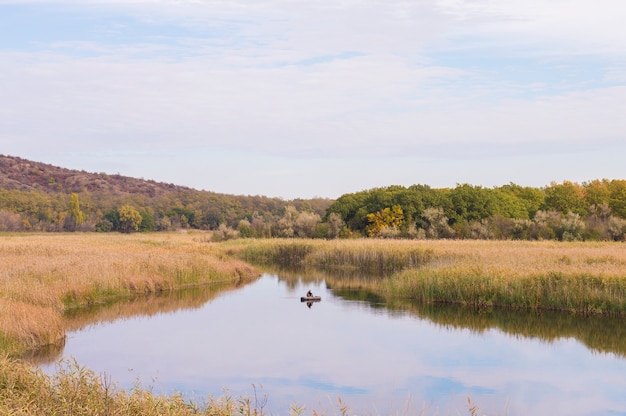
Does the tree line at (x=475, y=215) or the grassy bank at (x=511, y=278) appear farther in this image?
the tree line at (x=475, y=215)

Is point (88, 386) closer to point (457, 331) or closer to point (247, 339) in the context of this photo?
point (247, 339)

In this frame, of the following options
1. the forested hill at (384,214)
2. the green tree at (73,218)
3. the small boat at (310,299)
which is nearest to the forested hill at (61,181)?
the forested hill at (384,214)

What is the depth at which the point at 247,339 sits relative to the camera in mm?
18375

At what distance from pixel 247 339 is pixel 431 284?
8614 mm

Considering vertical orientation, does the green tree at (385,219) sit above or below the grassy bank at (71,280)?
above

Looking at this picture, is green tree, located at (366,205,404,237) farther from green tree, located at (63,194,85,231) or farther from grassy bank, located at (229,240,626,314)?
green tree, located at (63,194,85,231)

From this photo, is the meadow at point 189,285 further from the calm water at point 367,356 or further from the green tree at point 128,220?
the green tree at point 128,220

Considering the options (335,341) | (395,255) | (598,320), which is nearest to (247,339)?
(335,341)

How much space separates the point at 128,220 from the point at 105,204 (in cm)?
1701

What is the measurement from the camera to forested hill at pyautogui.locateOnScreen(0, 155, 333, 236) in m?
87.6

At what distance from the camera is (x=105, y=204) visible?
350 feet

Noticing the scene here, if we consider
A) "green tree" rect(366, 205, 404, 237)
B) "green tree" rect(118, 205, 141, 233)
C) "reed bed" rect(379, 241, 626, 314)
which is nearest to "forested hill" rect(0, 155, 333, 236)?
"green tree" rect(118, 205, 141, 233)

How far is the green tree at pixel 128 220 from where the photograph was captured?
91.1 meters

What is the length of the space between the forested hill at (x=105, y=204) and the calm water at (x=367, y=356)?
41229 millimetres
